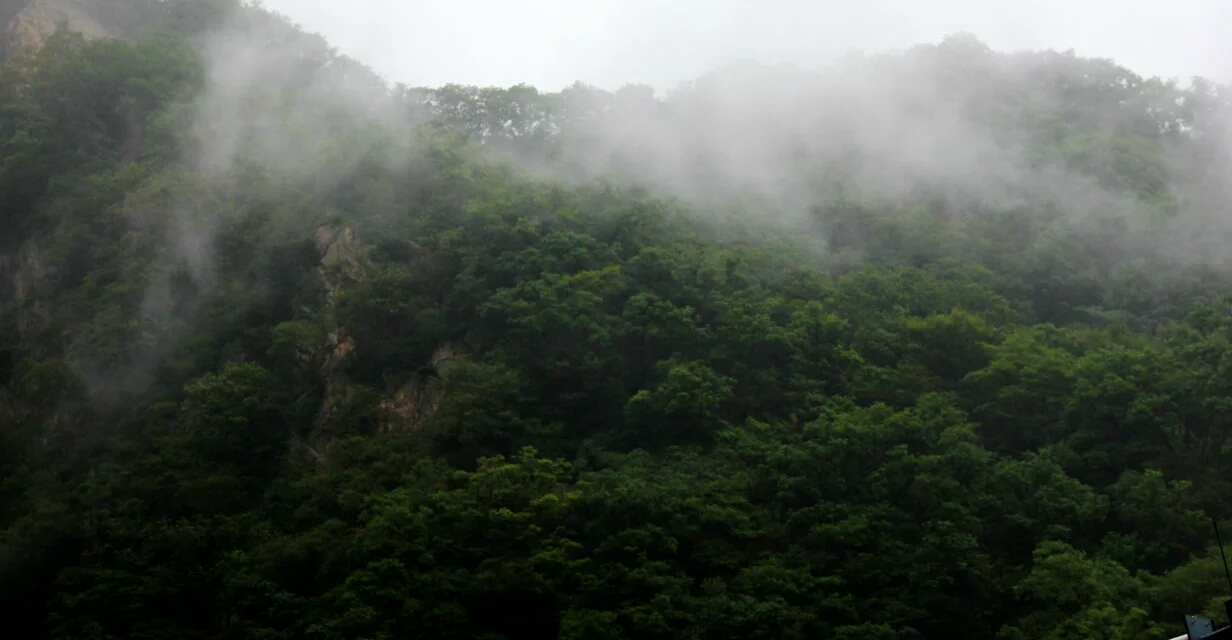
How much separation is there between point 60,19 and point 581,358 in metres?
22.6

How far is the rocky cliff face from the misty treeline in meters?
0.72

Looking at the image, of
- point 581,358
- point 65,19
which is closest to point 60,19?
point 65,19

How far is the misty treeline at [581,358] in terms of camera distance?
20.0m

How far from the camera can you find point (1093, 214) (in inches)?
1284

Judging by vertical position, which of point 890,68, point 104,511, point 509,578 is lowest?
point 509,578

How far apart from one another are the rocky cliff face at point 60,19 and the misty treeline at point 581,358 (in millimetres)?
720

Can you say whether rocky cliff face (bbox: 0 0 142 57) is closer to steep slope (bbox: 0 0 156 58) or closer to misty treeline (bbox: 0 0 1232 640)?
steep slope (bbox: 0 0 156 58)

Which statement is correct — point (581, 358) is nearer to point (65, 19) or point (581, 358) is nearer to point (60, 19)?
point (65, 19)

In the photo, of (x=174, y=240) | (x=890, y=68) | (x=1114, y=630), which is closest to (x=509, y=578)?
(x=1114, y=630)

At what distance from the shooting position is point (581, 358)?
992 inches

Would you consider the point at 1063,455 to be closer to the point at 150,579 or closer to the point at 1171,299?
the point at 1171,299

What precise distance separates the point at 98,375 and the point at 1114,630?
2041 centimetres

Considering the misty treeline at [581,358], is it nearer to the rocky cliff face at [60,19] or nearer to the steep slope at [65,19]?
the steep slope at [65,19]

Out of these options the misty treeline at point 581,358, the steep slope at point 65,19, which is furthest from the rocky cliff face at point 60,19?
the misty treeline at point 581,358
